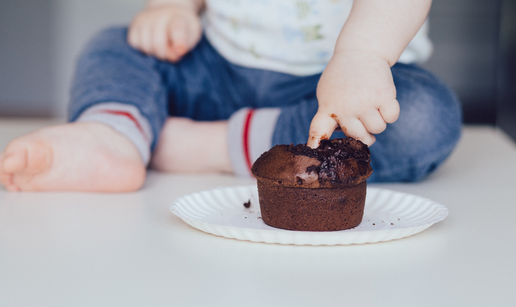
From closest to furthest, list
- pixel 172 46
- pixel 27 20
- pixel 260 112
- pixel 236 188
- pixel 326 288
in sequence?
pixel 326 288
pixel 236 188
pixel 260 112
pixel 172 46
pixel 27 20

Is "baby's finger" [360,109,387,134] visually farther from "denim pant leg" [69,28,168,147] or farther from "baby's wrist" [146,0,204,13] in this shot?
"baby's wrist" [146,0,204,13]

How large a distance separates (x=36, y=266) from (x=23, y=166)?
1.21ft

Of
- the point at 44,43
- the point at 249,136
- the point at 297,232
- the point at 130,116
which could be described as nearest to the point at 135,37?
the point at 130,116

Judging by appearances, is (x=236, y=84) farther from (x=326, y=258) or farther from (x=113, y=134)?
(x=326, y=258)

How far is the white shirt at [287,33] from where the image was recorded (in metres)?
1.26

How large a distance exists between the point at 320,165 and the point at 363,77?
0.14 metres

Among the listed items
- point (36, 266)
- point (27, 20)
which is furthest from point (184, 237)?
point (27, 20)

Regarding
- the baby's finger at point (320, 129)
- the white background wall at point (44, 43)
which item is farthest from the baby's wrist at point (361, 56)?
the white background wall at point (44, 43)

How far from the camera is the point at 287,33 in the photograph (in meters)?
1.29

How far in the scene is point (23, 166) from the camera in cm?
93

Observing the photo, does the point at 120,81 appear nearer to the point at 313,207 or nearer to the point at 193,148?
the point at 193,148

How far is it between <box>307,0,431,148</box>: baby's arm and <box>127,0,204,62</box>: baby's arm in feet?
1.89

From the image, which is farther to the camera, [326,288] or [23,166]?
[23,166]

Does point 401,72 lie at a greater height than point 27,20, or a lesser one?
greater
